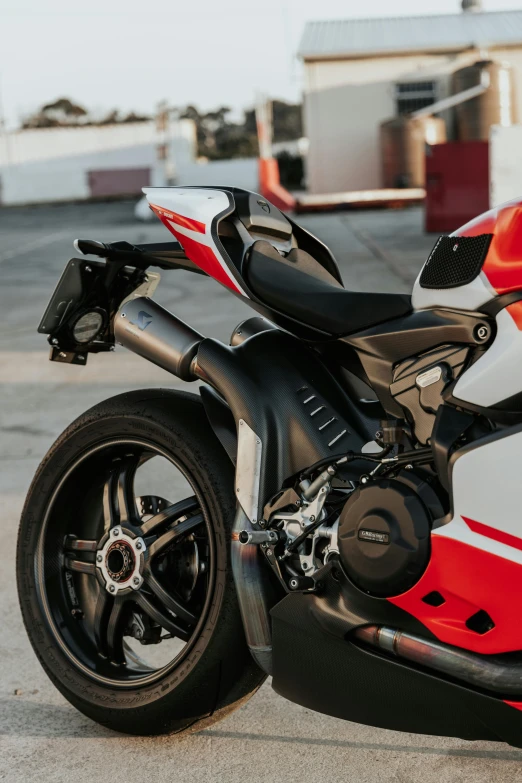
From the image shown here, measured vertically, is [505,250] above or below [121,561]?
above

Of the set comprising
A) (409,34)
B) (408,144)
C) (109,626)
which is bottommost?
(109,626)

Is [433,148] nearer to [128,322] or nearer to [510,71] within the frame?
[510,71]

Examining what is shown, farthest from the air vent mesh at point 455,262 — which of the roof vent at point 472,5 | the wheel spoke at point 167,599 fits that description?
the roof vent at point 472,5

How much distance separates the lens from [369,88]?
95.1 ft

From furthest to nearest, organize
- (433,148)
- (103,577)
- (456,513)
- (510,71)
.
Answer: (510,71), (433,148), (103,577), (456,513)

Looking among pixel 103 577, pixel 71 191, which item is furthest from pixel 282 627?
pixel 71 191

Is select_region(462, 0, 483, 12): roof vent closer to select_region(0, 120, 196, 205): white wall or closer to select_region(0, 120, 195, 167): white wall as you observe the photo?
select_region(0, 120, 196, 205): white wall

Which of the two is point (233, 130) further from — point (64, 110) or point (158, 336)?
point (158, 336)

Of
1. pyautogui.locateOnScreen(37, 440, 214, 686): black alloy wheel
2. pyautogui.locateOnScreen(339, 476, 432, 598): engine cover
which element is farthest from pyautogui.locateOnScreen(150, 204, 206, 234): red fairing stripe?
pyautogui.locateOnScreen(339, 476, 432, 598): engine cover

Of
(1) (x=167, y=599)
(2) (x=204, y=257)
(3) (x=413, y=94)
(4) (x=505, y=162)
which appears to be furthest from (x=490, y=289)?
(3) (x=413, y=94)

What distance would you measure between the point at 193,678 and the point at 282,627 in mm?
280

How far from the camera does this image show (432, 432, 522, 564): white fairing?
1.89 metres

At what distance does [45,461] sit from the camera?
2734mm

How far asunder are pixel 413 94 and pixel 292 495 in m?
28.4
